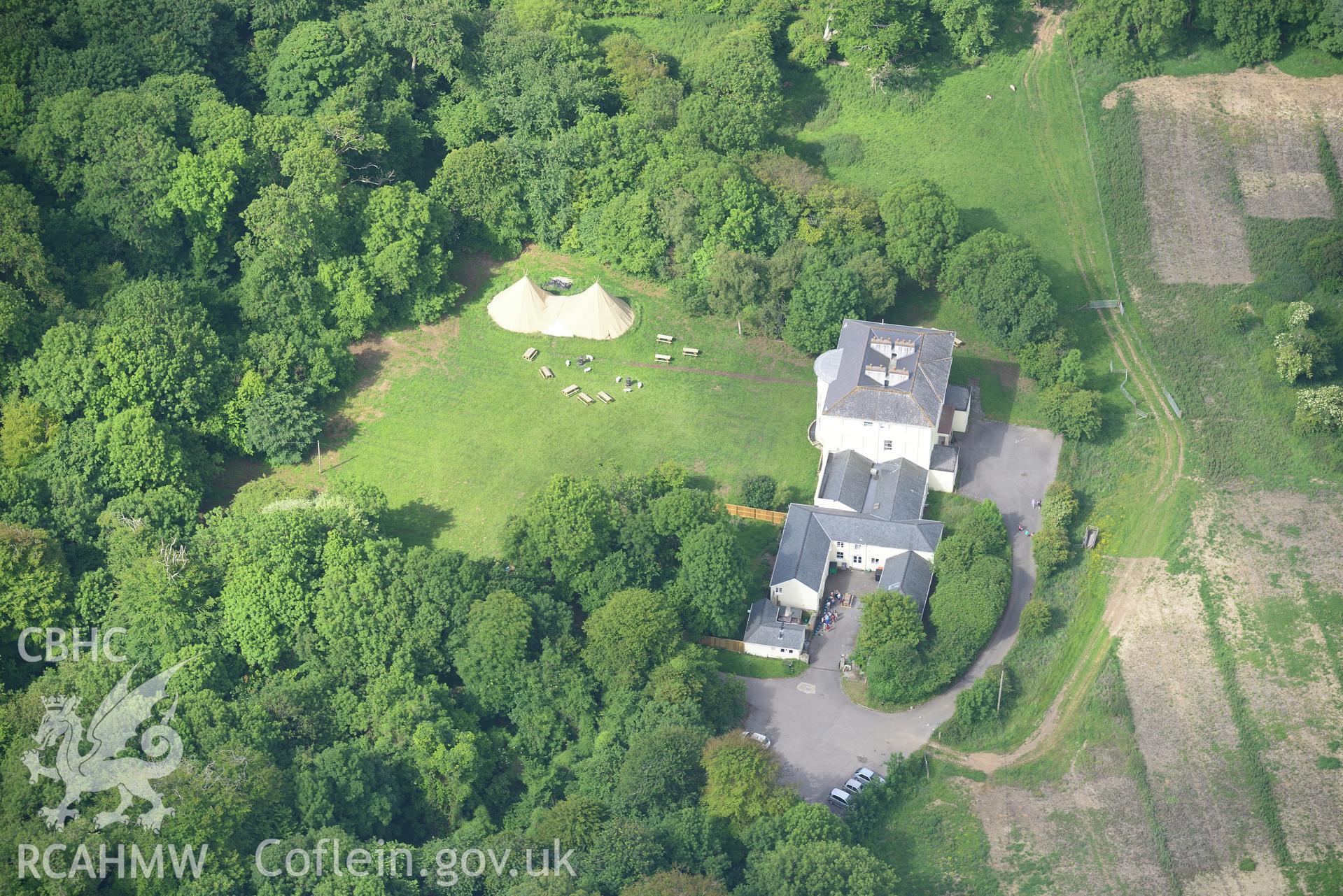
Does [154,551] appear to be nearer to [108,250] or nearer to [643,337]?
[108,250]

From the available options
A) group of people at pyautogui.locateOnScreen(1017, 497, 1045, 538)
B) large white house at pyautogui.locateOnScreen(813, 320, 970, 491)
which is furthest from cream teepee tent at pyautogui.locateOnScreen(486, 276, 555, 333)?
group of people at pyautogui.locateOnScreen(1017, 497, 1045, 538)

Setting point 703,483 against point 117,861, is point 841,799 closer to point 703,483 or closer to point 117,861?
point 703,483

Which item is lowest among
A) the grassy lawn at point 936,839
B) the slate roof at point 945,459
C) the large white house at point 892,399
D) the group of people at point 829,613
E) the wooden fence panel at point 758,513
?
the grassy lawn at point 936,839

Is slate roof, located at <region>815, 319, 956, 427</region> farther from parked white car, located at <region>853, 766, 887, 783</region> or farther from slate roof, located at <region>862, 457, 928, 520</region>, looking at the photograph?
parked white car, located at <region>853, 766, 887, 783</region>

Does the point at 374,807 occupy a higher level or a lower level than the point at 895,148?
lower

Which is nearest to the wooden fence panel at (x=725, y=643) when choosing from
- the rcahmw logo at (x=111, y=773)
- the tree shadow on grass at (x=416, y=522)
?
the tree shadow on grass at (x=416, y=522)

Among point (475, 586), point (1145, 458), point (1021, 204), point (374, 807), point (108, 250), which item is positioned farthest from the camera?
point (1021, 204)

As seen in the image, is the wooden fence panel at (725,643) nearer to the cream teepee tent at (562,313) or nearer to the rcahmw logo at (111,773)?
the cream teepee tent at (562,313)

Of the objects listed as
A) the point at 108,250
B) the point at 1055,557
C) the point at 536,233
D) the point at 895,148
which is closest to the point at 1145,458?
the point at 1055,557
